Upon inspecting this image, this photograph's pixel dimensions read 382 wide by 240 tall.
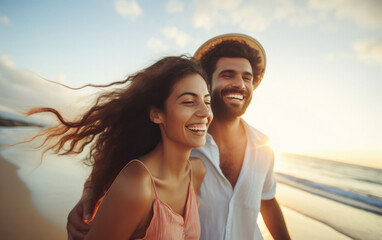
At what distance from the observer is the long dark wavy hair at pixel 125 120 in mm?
1896

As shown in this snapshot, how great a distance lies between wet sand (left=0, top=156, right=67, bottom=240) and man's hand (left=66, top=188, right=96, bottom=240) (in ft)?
8.87

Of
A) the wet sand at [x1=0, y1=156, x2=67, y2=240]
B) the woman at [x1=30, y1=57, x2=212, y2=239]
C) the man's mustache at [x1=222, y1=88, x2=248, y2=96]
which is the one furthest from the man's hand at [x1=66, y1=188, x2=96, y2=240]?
the wet sand at [x1=0, y1=156, x2=67, y2=240]

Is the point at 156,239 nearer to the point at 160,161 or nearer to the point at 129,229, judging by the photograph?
the point at 129,229

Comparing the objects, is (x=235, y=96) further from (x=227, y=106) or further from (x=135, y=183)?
(x=135, y=183)

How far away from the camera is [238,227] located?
2465 mm

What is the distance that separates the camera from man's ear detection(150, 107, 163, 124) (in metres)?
1.86

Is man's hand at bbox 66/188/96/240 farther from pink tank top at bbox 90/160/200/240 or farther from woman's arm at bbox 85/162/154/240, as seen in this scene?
pink tank top at bbox 90/160/200/240

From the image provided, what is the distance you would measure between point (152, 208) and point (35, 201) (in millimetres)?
4884

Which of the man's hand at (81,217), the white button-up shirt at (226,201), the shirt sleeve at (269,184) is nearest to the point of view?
the man's hand at (81,217)

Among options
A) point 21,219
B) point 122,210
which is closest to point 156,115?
point 122,210

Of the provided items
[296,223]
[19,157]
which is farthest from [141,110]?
[19,157]

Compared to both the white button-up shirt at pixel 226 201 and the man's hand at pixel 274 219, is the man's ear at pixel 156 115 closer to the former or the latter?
the white button-up shirt at pixel 226 201

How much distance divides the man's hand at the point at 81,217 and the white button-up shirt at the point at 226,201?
1.18 m

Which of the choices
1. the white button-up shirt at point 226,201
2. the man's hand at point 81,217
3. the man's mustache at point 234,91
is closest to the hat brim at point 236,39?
the man's mustache at point 234,91
